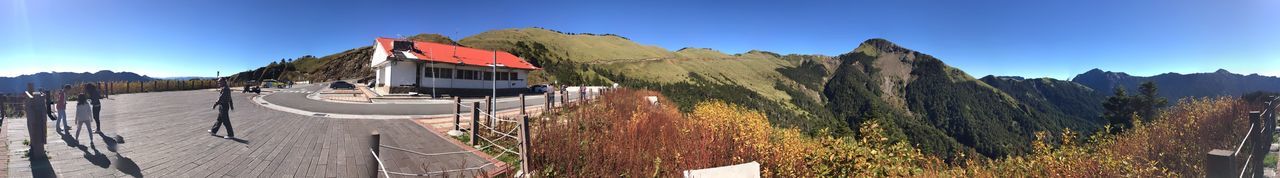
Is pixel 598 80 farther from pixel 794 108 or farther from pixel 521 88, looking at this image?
pixel 794 108

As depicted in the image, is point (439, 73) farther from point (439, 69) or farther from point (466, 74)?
point (466, 74)

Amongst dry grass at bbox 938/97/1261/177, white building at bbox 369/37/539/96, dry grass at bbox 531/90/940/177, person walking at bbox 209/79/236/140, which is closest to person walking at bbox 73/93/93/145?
person walking at bbox 209/79/236/140

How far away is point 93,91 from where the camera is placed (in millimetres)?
3076

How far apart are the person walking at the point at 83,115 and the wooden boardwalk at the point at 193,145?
6 cm

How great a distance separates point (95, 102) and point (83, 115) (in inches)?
8.9

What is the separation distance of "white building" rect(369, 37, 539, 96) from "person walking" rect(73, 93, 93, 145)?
1416 cm

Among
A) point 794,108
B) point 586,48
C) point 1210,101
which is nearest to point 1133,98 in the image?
point 1210,101

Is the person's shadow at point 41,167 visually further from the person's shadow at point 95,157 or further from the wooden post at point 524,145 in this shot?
the wooden post at point 524,145

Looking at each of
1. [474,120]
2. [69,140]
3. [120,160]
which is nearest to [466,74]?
[474,120]

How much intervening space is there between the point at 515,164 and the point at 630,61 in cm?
15654

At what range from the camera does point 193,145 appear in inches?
118

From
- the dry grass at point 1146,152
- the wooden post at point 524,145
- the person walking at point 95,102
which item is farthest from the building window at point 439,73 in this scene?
the dry grass at point 1146,152

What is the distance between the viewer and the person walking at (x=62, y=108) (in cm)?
287

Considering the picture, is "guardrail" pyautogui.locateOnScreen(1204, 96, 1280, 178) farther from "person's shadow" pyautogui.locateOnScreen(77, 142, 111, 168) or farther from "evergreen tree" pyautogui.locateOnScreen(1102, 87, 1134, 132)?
"evergreen tree" pyautogui.locateOnScreen(1102, 87, 1134, 132)
